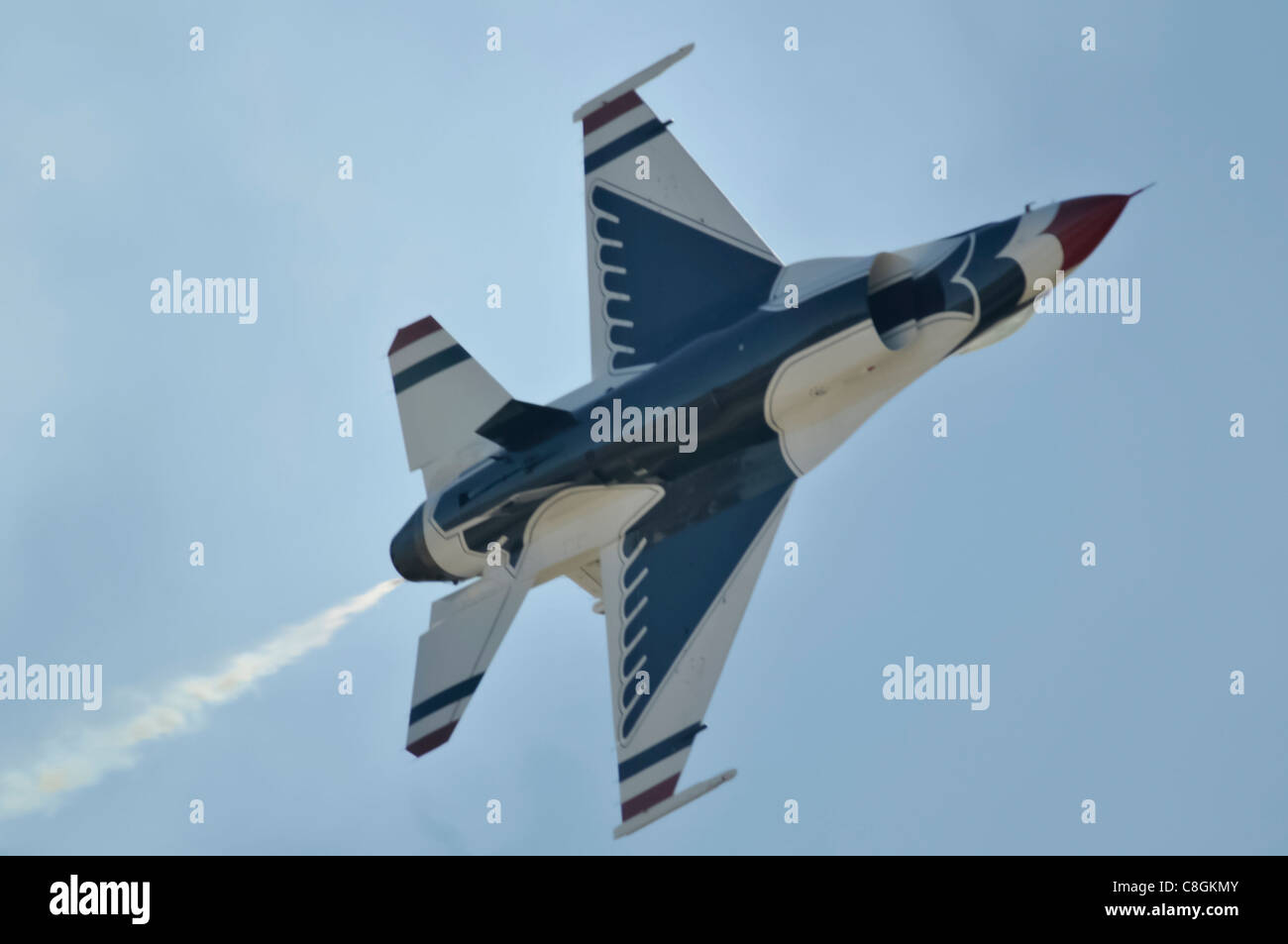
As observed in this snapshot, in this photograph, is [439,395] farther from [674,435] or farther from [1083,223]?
[1083,223]

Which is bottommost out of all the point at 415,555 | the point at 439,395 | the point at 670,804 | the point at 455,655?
the point at 670,804

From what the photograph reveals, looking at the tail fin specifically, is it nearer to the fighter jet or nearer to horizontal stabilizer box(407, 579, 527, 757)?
the fighter jet

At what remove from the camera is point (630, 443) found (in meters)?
33.3

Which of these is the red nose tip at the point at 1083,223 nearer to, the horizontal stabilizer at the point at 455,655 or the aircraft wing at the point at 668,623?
the aircraft wing at the point at 668,623

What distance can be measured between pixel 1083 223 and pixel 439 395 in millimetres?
12822

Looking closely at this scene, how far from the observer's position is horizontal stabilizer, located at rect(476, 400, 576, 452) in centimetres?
3366

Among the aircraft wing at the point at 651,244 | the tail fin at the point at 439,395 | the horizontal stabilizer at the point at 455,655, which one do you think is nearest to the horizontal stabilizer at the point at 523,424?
the tail fin at the point at 439,395

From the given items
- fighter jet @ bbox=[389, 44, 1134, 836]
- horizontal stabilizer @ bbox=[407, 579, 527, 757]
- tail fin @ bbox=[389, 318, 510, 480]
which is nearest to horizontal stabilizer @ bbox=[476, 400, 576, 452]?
fighter jet @ bbox=[389, 44, 1134, 836]

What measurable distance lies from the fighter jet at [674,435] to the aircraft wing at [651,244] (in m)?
0.06

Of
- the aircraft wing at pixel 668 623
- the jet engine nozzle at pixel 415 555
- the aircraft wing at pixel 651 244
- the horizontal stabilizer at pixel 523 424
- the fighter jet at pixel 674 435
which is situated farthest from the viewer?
the aircraft wing at pixel 651 244

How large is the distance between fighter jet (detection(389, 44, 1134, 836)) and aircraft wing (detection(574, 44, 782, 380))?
0.18 ft

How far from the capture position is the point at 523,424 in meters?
33.8

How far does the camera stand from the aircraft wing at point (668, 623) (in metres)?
32.9

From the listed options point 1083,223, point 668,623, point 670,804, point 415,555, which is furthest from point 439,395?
point 1083,223
